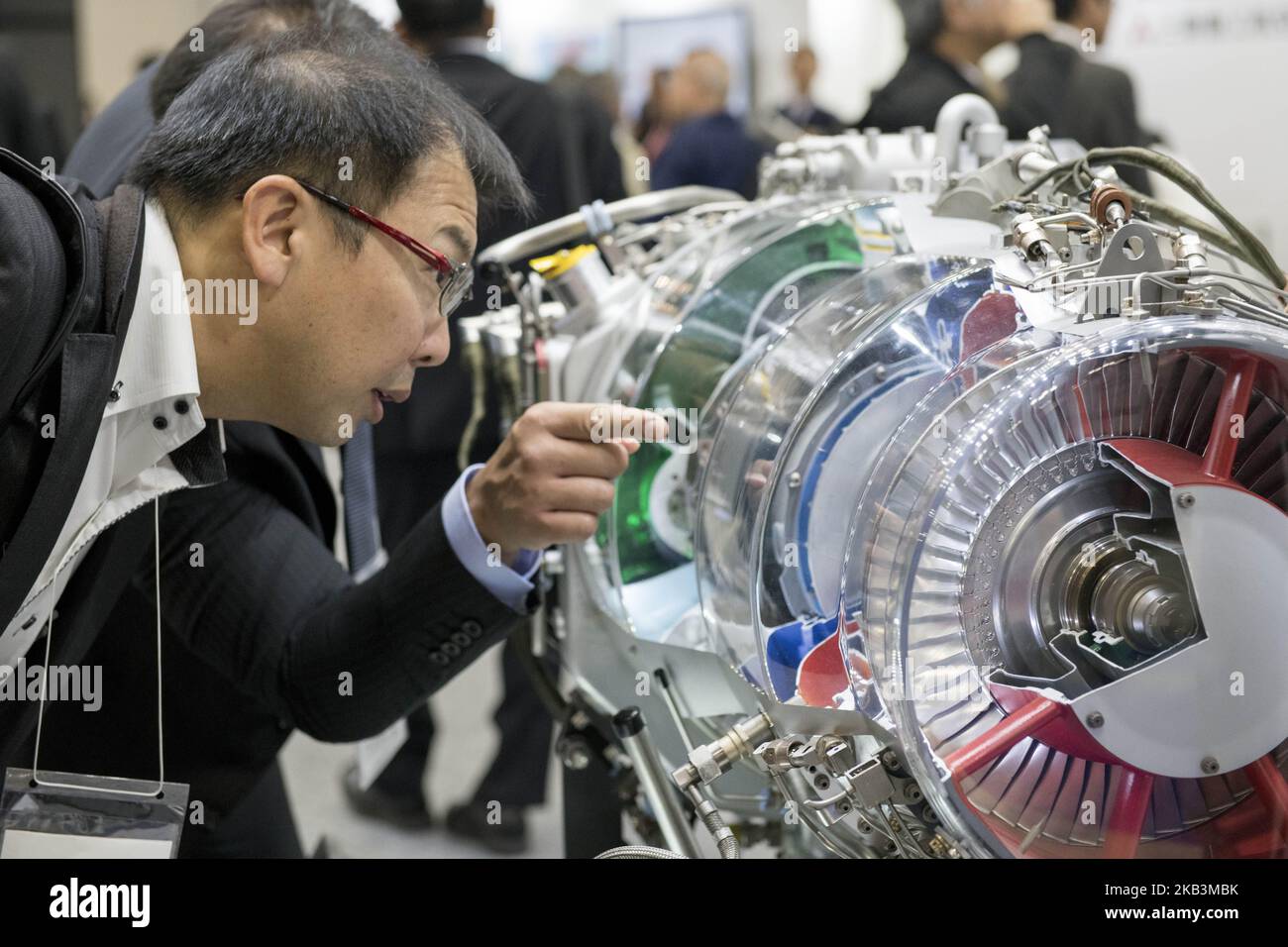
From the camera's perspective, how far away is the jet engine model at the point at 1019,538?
0.77m

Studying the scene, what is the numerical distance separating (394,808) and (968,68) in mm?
1668

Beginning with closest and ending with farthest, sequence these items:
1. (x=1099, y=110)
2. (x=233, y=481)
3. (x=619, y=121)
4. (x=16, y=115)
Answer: (x=233, y=481)
(x=1099, y=110)
(x=16, y=115)
(x=619, y=121)

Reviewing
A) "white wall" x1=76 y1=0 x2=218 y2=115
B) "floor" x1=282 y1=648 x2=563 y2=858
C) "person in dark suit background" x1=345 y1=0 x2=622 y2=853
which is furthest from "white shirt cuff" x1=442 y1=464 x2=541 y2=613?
"white wall" x1=76 y1=0 x2=218 y2=115

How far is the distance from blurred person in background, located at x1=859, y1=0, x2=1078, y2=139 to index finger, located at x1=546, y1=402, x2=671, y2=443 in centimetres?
126

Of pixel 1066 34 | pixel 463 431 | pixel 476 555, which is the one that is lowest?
pixel 463 431

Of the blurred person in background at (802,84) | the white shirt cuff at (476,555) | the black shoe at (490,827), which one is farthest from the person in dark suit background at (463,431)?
the blurred person in background at (802,84)

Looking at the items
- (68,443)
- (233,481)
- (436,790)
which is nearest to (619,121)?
(436,790)

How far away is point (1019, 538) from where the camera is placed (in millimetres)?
797

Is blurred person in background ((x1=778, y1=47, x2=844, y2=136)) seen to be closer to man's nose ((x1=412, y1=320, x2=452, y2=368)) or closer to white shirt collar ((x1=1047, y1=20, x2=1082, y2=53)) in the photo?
white shirt collar ((x1=1047, y1=20, x2=1082, y2=53))

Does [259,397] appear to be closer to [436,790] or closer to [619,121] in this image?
[436,790]

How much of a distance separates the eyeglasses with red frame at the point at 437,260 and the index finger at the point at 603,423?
111mm

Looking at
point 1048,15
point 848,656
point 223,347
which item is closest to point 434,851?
point 223,347

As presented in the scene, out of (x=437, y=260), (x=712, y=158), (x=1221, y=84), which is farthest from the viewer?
(x=712, y=158)

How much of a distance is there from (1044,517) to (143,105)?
3.85 ft
